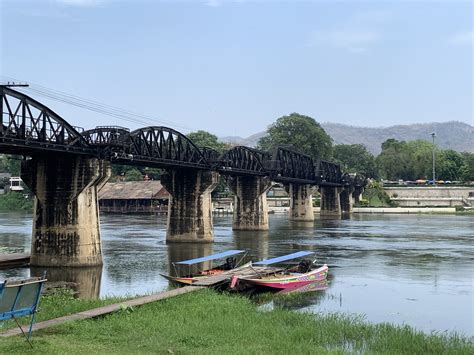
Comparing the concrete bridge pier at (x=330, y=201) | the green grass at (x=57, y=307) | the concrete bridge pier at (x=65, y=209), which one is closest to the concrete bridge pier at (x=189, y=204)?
the concrete bridge pier at (x=65, y=209)

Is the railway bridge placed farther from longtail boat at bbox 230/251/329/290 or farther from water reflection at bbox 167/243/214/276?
longtail boat at bbox 230/251/329/290

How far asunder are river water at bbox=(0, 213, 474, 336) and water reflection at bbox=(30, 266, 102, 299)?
0.08 m

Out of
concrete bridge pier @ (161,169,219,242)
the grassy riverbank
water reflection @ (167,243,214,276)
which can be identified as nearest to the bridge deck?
the grassy riverbank

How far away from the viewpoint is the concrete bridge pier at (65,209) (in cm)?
5169

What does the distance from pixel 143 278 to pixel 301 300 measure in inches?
598

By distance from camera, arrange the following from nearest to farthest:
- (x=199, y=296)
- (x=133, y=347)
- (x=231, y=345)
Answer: (x=133, y=347), (x=231, y=345), (x=199, y=296)

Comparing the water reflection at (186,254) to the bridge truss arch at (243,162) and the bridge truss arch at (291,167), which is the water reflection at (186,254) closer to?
the bridge truss arch at (243,162)

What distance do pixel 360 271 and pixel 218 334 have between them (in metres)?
31.5

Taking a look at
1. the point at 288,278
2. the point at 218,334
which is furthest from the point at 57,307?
the point at 288,278

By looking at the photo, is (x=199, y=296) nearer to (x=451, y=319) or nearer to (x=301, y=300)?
(x=301, y=300)

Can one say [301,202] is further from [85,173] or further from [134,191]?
[85,173]

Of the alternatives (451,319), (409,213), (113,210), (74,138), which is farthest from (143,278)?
(409,213)

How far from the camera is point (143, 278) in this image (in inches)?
1811

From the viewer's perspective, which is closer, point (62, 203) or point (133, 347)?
point (133, 347)
